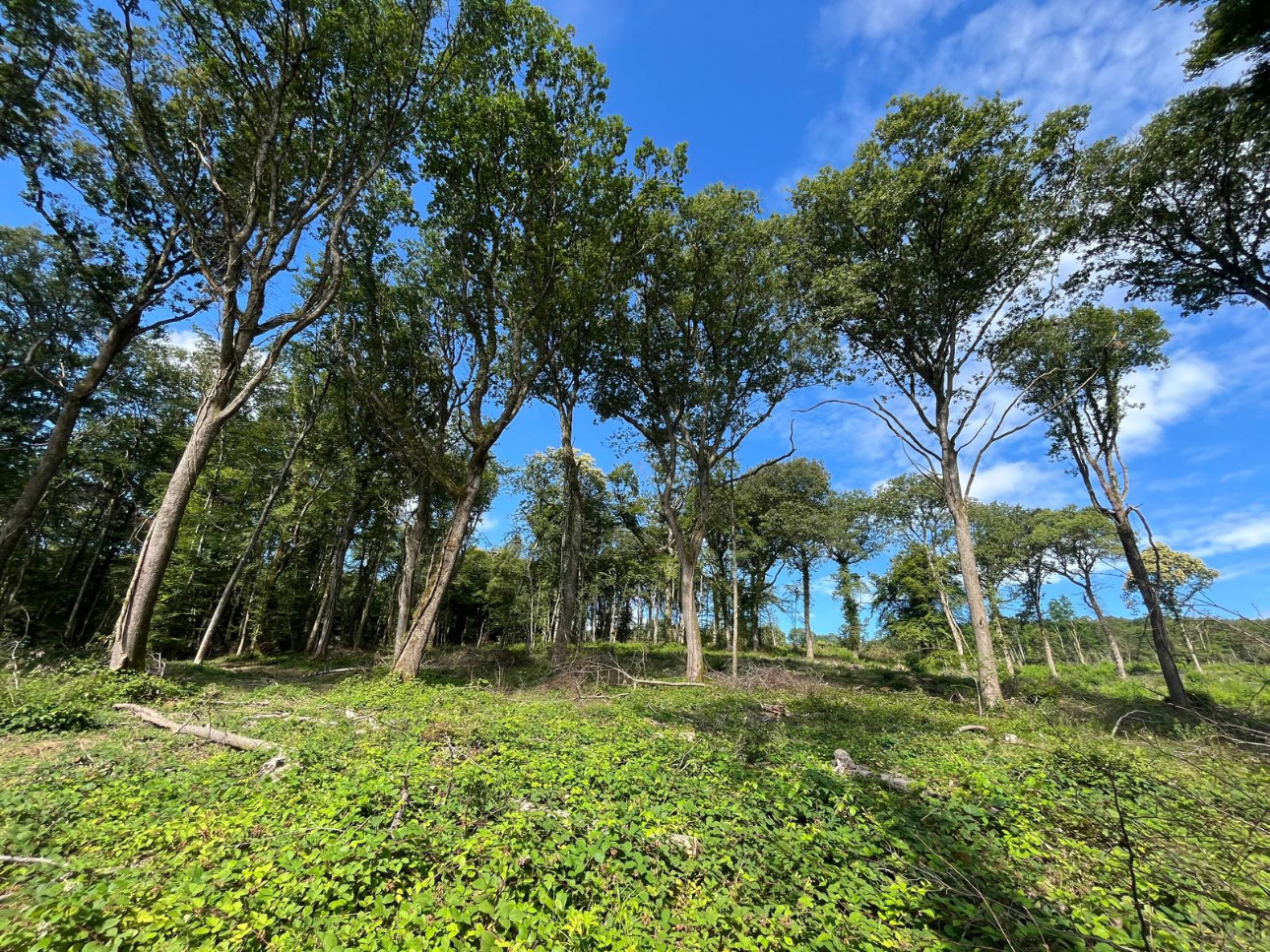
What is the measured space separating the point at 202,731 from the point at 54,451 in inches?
450

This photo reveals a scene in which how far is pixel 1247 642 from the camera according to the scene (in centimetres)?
333

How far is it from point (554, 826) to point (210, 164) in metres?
15.8

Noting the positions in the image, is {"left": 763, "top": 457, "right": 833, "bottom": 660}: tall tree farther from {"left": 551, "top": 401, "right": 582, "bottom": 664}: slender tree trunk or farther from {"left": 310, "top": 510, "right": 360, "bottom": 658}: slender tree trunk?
{"left": 310, "top": 510, "right": 360, "bottom": 658}: slender tree trunk

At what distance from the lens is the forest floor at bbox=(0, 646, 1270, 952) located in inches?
107

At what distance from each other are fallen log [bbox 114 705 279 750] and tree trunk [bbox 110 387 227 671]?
2.10m

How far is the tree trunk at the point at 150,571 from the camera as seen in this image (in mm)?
8625

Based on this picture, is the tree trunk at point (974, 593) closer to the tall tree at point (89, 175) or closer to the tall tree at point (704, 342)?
the tall tree at point (704, 342)

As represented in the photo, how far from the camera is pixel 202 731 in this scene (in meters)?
6.17

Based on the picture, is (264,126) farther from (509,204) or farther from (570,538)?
(570,538)

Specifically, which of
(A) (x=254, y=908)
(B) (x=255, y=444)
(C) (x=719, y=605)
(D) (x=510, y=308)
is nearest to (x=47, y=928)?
(A) (x=254, y=908)

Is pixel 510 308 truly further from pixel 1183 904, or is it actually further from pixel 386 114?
pixel 1183 904

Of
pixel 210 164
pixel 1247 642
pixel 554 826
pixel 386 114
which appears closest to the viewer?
pixel 1247 642

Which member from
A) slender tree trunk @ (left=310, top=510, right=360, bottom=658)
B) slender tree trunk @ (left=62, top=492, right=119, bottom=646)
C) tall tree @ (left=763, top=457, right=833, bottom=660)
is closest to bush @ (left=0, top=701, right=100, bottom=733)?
slender tree trunk @ (left=310, top=510, right=360, bottom=658)

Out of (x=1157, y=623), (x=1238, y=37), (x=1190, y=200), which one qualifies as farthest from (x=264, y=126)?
(x=1157, y=623)
